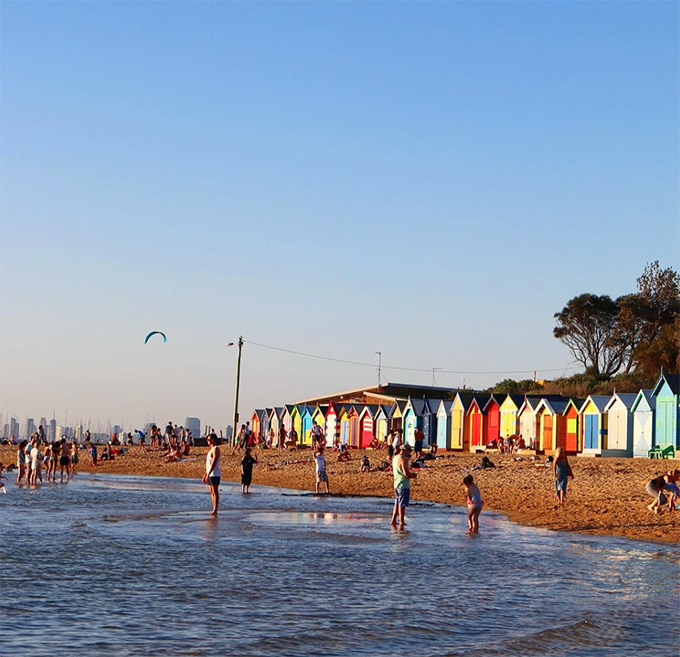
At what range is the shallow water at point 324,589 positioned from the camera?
31.6ft

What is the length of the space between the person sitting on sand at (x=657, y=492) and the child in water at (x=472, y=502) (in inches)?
189

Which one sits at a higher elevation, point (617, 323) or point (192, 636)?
point (617, 323)

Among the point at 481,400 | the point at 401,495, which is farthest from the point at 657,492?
the point at 481,400

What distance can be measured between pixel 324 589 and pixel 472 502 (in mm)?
7896

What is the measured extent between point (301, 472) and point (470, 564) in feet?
103

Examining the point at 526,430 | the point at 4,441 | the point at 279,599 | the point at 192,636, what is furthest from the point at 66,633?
the point at 4,441

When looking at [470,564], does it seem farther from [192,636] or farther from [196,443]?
[196,443]

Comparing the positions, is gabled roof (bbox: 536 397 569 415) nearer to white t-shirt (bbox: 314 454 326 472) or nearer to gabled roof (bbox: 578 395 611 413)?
gabled roof (bbox: 578 395 611 413)

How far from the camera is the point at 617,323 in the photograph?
8712 centimetres

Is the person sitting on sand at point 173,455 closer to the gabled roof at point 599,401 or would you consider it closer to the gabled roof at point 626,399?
the gabled roof at point 599,401

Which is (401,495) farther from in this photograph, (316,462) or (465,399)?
(465,399)

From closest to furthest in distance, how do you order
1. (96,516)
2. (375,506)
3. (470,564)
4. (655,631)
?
(655,631) → (470,564) → (96,516) → (375,506)

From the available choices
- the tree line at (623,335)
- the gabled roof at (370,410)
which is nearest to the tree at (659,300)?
the tree line at (623,335)

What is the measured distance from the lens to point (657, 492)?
2241 cm
